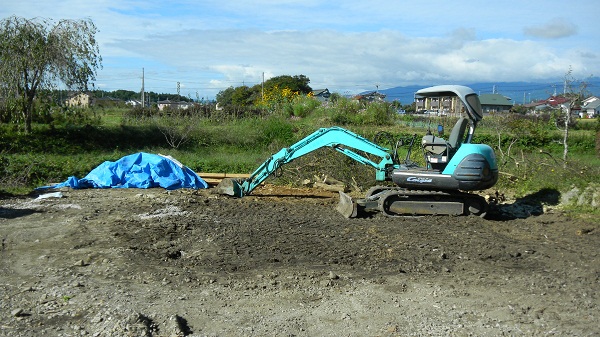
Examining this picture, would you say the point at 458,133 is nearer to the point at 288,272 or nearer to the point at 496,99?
the point at 288,272

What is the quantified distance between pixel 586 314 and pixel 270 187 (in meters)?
8.73

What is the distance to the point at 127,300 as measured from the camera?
6.29 m

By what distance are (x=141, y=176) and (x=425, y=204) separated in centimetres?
661

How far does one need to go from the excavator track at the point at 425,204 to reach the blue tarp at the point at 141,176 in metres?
4.65

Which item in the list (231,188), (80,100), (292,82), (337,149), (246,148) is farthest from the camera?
(292,82)

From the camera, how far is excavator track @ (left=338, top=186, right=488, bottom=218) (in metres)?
10.5

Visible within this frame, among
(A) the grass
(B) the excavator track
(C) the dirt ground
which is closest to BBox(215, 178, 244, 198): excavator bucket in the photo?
(C) the dirt ground

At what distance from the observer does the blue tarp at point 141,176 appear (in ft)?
44.3

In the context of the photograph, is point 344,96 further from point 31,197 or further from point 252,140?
point 31,197

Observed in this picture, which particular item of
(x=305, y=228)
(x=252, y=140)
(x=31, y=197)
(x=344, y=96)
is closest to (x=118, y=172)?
(x=31, y=197)

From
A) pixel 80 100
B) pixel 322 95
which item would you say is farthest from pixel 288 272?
pixel 322 95

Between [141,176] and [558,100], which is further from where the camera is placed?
[558,100]

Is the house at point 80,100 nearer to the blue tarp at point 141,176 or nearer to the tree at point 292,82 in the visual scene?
the blue tarp at point 141,176

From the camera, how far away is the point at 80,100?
21.2 metres
